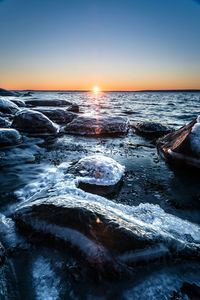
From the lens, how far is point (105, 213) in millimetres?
1894

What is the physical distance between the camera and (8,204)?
2471 millimetres

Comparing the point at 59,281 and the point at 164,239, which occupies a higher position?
the point at 164,239

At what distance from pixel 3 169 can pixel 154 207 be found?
338 centimetres

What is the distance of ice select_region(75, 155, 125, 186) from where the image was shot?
3.13 meters

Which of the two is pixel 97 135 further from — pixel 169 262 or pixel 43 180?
Answer: pixel 169 262

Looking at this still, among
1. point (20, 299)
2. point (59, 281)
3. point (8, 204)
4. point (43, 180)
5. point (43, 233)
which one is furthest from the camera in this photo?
point (43, 180)

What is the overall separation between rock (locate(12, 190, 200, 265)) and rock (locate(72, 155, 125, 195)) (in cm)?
103

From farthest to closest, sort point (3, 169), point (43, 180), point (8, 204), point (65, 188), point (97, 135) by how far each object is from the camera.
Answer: point (97, 135), point (3, 169), point (43, 180), point (65, 188), point (8, 204)

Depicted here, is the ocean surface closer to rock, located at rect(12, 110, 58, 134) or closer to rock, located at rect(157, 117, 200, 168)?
rock, located at rect(157, 117, 200, 168)

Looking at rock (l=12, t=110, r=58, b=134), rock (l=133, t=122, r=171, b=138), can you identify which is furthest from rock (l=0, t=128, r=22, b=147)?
rock (l=133, t=122, r=171, b=138)

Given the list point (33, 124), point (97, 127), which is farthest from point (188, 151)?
point (33, 124)

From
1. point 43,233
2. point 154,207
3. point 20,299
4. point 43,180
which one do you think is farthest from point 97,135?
point 20,299

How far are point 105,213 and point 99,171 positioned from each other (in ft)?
4.52

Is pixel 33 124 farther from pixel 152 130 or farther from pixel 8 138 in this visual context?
pixel 152 130
